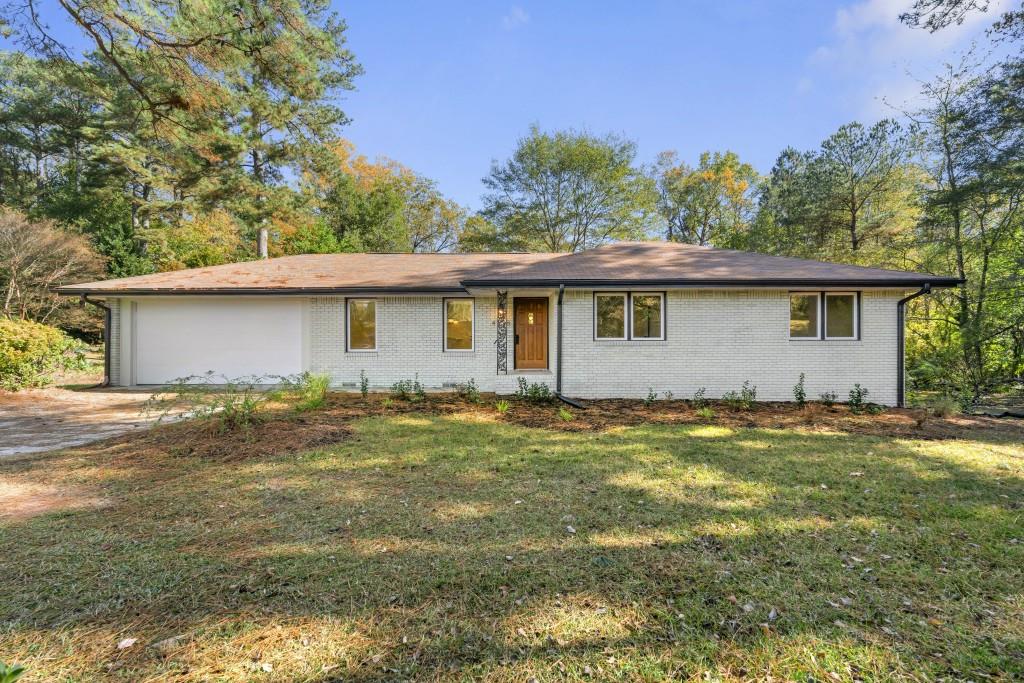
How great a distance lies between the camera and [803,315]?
31.5 ft

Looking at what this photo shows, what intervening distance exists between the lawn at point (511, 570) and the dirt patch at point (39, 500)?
0.13ft

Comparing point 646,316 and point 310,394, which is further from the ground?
point 646,316

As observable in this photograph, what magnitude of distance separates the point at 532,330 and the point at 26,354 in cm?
1126

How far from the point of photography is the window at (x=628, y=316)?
975 centimetres

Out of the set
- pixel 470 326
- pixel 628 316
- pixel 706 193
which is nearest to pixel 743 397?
pixel 628 316

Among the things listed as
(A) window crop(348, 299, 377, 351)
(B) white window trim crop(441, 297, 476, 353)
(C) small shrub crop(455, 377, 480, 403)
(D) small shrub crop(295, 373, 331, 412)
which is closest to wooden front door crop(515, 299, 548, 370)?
(B) white window trim crop(441, 297, 476, 353)

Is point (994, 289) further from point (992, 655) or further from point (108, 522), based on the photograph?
point (108, 522)

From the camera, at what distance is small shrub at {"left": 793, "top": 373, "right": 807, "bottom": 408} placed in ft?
30.7

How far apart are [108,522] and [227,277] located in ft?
31.3

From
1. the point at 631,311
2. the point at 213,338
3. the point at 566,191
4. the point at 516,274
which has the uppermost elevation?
the point at 566,191

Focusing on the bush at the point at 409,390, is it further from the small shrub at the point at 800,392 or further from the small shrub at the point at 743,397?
the small shrub at the point at 800,392

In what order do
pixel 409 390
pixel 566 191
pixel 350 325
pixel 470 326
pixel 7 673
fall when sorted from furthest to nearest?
1. pixel 566 191
2. pixel 350 325
3. pixel 470 326
4. pixel 409 390
5. pixel 7 673

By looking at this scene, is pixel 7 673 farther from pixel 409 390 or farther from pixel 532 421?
pixel 409 390

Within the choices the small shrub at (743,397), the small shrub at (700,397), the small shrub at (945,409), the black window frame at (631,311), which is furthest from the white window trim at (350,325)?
the small shrub at (945,409)
